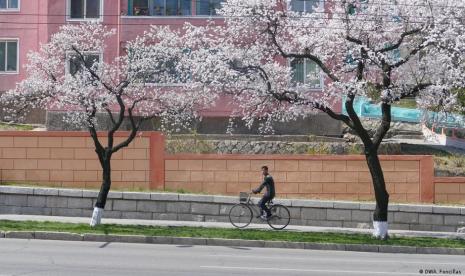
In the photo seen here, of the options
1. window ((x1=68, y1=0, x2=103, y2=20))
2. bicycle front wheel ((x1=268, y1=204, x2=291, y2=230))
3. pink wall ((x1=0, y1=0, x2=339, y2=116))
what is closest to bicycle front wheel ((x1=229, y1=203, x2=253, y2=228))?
bicycle front wheel ((x1=268, y1=204, x2=291, y2=230))

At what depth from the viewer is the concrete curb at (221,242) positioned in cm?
1734

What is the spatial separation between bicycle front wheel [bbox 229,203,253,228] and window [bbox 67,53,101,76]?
591 cm

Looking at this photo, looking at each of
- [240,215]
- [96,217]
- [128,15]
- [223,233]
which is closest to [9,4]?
[128,15]

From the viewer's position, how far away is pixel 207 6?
29.4m

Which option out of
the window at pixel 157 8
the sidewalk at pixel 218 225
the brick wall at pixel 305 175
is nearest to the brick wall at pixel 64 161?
the brick wall at pixel 305 175

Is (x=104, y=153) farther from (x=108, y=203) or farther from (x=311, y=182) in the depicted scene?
(x=311, y=182)

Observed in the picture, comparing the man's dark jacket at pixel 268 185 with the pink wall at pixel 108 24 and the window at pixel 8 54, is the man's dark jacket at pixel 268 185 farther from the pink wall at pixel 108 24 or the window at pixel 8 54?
the window at pixel 8 54

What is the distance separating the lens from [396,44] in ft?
60.0

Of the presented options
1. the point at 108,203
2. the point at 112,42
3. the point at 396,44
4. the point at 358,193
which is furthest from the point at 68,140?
the point at 396,44

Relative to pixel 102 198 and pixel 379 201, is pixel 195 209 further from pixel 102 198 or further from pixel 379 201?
pixel 379 201

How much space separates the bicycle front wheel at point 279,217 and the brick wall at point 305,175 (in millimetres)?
1913

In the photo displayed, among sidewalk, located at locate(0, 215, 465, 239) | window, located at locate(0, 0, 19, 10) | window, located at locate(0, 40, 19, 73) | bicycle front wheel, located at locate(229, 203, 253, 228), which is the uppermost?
window, located at locate(0, 0, 19, 10)

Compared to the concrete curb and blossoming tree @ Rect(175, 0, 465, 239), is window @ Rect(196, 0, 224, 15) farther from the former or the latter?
the concrete curb

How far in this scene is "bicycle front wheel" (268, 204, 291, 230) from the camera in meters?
20.7
